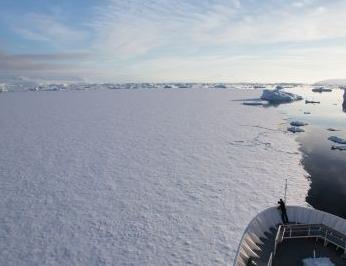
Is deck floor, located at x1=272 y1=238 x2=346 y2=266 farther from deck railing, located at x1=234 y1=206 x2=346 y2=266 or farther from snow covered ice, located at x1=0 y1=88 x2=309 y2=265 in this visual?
Answer: snow covered ice, located at x1=0 y1=88 x2=309 y2=265

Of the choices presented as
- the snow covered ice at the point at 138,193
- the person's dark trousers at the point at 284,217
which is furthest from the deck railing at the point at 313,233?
the snow covered ice at the point at 138,193

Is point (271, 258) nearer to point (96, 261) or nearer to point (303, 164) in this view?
point (96, 261)

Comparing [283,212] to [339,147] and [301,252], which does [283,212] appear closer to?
[301,252]

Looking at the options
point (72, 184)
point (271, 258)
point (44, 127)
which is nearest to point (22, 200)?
point (72, 184)

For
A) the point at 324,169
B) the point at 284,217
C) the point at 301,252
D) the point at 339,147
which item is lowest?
the point at 324,169

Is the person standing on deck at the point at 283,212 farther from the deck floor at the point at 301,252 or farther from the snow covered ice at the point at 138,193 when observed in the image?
the snow covered ice at the point at 138,193

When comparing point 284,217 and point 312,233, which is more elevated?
point 284,217

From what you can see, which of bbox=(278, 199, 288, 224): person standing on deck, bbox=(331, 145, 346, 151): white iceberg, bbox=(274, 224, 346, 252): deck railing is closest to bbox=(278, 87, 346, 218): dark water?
bbox=(331, 145, 346, 151): white iceberg

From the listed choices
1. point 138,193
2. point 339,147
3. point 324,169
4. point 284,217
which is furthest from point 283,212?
point 339,147
